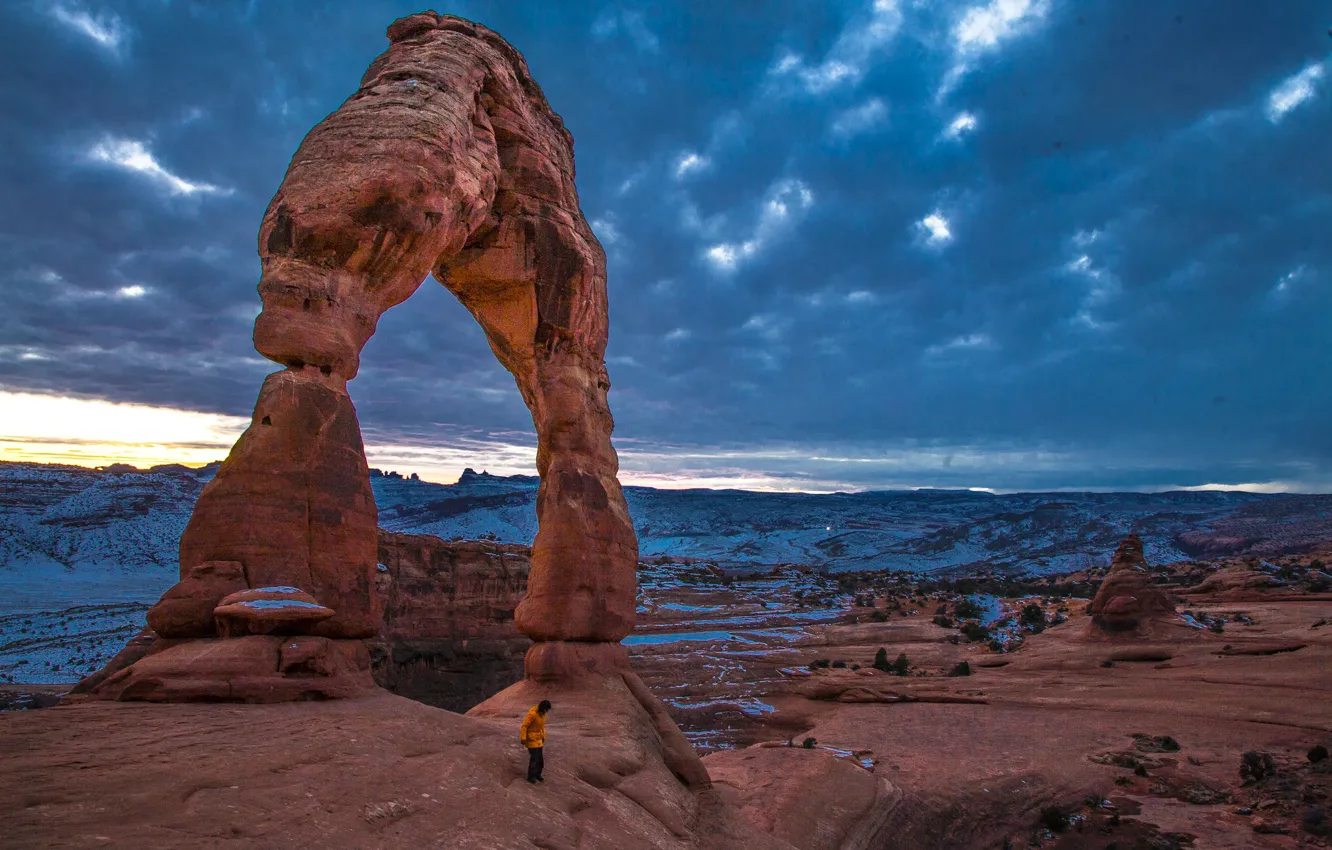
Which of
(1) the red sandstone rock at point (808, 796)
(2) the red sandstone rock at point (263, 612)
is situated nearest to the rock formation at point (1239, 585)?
(1) the red sandstone rock at point (808, 796)

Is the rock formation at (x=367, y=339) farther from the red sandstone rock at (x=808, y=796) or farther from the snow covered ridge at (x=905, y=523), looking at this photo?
the snow covered ridge at (x=905, y=523)

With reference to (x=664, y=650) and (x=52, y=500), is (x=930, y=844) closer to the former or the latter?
(x=664, y=650)

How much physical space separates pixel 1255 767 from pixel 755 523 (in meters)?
124

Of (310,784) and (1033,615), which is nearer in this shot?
(310,784)

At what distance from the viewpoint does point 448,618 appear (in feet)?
83.5

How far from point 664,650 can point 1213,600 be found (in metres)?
29.6

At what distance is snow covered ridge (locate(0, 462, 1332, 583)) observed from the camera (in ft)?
177

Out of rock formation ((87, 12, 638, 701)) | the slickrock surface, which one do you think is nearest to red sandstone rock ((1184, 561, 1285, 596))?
rock formation ((87, 12, 638, 701))

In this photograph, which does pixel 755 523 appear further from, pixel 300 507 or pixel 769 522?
pixel 300 507

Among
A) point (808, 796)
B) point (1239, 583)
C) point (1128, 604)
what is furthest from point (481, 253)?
point (1239, 583)

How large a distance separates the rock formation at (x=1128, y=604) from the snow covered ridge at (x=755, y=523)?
34.5m

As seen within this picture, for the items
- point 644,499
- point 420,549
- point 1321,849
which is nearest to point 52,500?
point 420,549

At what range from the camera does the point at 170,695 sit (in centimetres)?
757

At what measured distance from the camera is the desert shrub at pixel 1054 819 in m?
13.5
